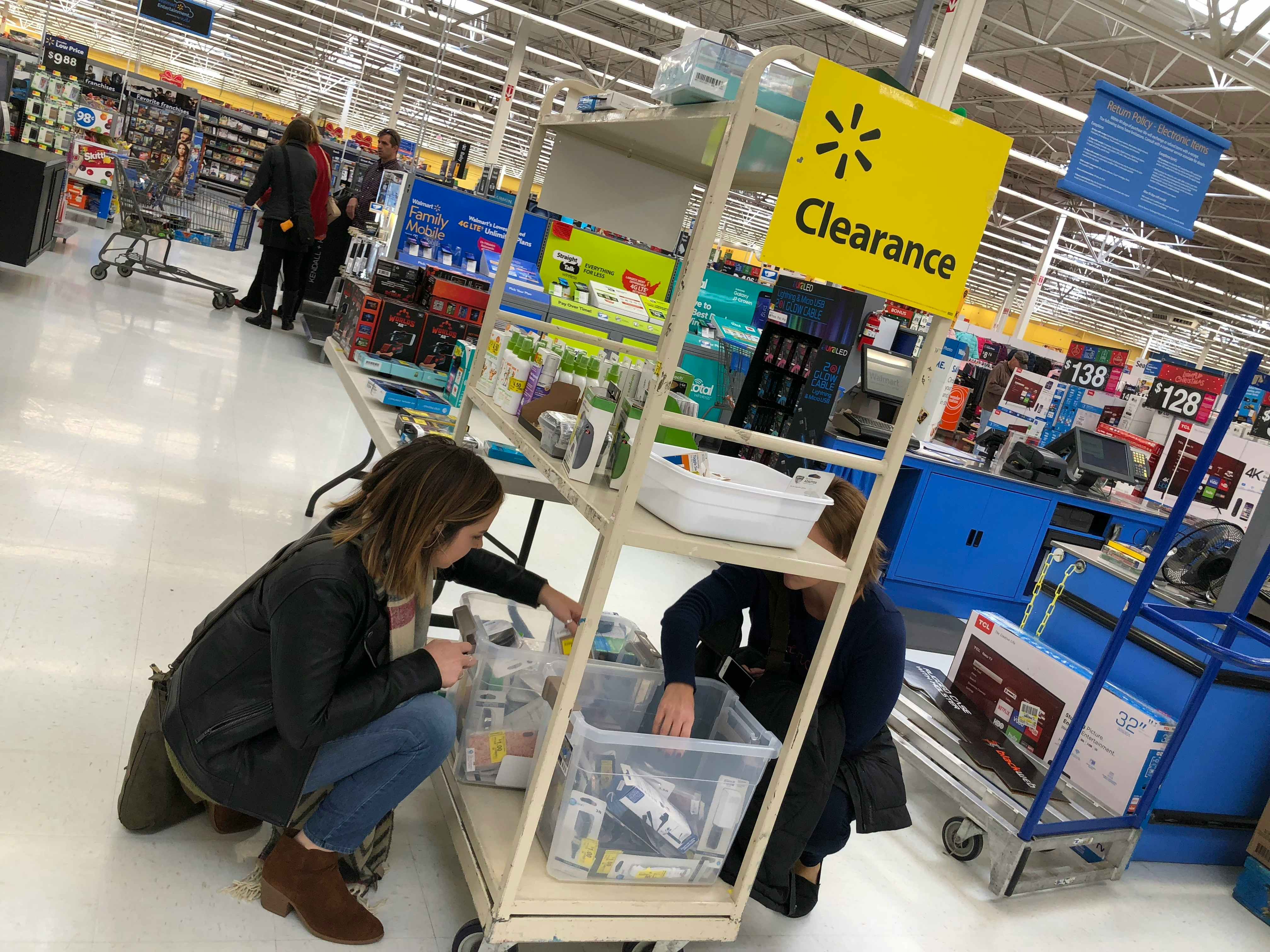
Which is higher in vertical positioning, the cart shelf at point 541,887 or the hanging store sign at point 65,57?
the hanging store sign at point 65,57

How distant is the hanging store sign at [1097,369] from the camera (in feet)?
35.1

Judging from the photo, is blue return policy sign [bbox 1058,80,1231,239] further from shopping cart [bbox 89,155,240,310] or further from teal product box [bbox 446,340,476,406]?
→ shopping cart [bbox 89,155,240,310]

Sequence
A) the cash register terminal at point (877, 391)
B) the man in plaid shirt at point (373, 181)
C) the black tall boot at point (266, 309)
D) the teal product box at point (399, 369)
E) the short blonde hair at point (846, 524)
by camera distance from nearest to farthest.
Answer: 1. the short blonde hair at point (846, 524)
2. the teal product box at point (399, 369)
3. the cash register terminal at point (877, 391)
4. the black tall boot at point (266, 309)
5. the man in plaid shirt at point (373, 181)

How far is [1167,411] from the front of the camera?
9516 millimetres

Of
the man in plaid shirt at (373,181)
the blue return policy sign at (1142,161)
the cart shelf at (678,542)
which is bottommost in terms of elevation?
the cart shelf at (678,542)

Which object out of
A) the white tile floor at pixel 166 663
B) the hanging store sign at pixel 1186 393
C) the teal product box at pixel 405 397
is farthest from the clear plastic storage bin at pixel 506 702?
the hanging store sign at pixel 1186 393

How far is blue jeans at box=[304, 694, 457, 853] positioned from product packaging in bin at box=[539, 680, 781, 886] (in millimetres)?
284

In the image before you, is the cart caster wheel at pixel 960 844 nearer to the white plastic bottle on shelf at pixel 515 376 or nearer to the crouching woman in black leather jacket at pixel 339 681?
the crouching woman in black leather jacket at pixel 339 681

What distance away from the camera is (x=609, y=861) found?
77.8 inches

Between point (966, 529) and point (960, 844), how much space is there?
3069 millimetres

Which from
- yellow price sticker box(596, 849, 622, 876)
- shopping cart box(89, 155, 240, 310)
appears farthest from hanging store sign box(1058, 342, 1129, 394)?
yellow price sticker box(596, 849, 622, 876)

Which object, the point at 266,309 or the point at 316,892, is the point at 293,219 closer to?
the point at 266,309

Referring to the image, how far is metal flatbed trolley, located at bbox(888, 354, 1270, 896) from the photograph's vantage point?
2732mm

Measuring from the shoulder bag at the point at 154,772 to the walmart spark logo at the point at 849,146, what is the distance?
130 cm
